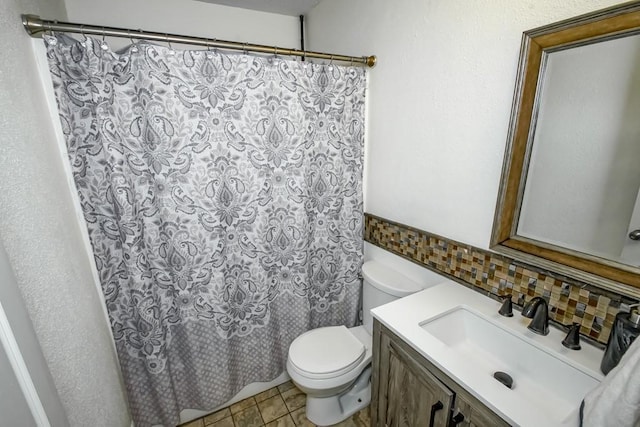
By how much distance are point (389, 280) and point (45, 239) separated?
1.45 m

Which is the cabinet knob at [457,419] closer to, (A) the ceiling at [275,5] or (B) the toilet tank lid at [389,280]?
(B) the toilet tank lid at [389,280]

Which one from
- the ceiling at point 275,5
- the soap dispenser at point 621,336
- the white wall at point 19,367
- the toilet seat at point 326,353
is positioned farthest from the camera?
the ceiling at point 275,5

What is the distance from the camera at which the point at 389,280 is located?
1.55 meters

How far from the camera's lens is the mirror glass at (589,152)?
0.81m

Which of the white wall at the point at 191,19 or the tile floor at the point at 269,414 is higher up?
the white wall at the point at 191,19

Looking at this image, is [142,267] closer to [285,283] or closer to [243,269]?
[243,269]

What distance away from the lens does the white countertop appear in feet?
2.39

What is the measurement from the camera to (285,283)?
1688 millimetres

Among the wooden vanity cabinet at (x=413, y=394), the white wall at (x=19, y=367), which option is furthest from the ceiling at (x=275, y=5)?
the wooden vanity cabinet at (x=413, y=394)

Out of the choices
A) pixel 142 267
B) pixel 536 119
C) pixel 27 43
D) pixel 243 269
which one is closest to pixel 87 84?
pixel 27 43

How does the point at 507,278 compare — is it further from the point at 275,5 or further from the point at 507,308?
the point at 275,5

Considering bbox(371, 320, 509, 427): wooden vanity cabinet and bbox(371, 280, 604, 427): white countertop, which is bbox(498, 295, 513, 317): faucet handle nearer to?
bbox(371, 280, 604, 427): white countertop

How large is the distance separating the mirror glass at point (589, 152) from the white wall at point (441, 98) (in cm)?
13

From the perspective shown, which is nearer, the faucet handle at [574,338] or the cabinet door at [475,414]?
the cabinet door at [475,414]
